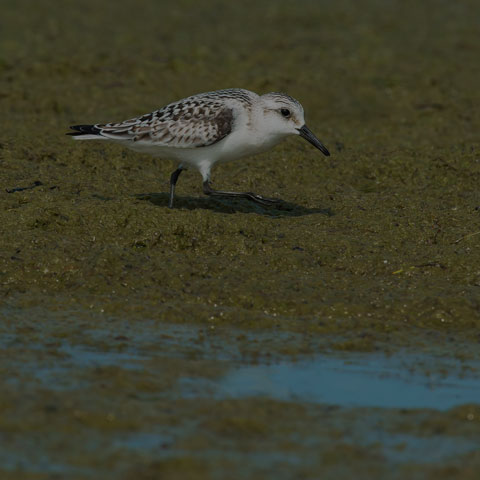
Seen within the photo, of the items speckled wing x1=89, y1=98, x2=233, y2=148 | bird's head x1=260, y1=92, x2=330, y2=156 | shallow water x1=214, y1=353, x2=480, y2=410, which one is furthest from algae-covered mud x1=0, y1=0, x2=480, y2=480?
bird's head x1=260, y1=92, x2=330, y2=156

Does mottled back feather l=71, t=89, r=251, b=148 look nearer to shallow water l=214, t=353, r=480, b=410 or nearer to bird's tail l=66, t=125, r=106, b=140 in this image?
bird's tail l=66, t=125, r=106, b=140

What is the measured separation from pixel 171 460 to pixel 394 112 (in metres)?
10.2

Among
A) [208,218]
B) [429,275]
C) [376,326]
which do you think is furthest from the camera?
[208,218]

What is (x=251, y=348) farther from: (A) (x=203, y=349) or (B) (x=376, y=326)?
(B) (x=376, y=326)

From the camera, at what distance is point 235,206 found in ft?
34.8

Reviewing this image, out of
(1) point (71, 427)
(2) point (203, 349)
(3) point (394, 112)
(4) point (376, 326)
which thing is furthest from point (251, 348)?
(3) point (394, 112)

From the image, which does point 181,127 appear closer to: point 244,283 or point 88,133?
point 88,133

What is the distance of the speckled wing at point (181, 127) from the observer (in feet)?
32.9

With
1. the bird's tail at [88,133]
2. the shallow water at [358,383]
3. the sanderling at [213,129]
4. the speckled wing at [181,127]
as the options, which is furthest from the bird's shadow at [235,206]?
the shallow water at [358,383]

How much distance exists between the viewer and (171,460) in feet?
18.0

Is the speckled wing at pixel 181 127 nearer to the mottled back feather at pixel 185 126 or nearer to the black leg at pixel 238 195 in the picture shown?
the mottled back feather at pixel 185 126

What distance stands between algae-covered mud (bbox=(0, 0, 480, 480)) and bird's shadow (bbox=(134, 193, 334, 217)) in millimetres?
41

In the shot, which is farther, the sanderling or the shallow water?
the sanderling

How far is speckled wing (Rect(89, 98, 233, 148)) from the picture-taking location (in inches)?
395
